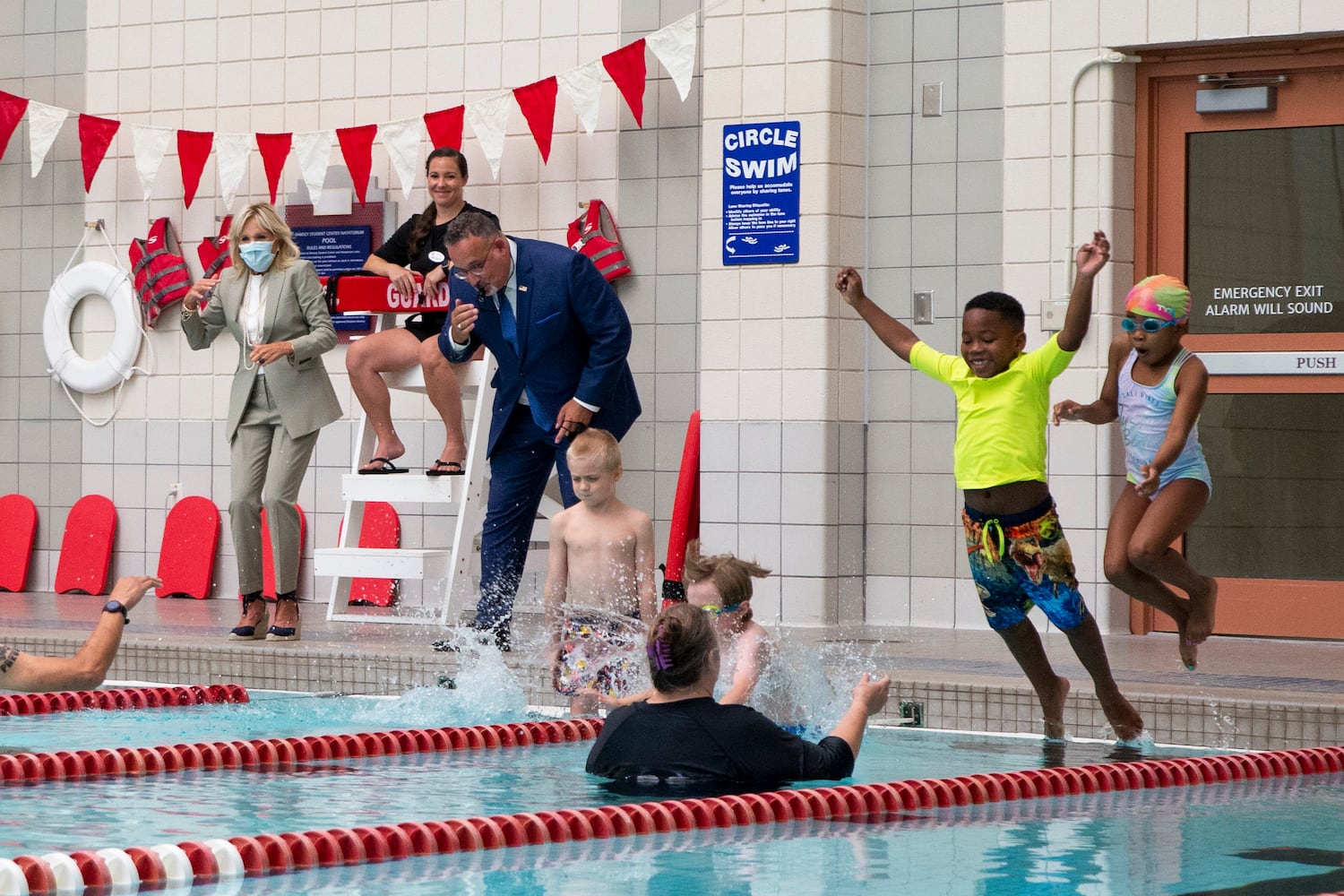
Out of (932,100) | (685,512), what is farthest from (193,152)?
(932,100)

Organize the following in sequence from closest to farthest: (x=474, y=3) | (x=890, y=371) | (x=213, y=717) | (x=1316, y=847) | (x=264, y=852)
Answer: (x=264, y=852)
(x=1316, y=847)
(x=213, y=717)
(x=890, y=371)
(x=474, y=3)

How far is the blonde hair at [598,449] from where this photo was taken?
6.41m

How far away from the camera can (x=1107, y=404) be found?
635 cm

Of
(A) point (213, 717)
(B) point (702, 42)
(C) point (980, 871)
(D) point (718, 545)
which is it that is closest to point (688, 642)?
(C) point (980, 871)

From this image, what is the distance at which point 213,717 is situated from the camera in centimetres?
702

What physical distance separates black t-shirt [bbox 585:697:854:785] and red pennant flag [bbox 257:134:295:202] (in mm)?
6489

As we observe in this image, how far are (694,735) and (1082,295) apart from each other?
183cm

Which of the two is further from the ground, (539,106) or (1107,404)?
(539,106)

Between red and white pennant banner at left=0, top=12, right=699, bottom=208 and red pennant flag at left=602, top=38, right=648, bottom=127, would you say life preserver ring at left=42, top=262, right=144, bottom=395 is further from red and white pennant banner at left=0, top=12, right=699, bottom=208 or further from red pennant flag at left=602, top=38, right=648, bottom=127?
red pennant flag at left=602, top=38, right=648, bottom=127

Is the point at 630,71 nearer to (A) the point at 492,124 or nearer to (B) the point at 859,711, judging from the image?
(A) the point at 492,124

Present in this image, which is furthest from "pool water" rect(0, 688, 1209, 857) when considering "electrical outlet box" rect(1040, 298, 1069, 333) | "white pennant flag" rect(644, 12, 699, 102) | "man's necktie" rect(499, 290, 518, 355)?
"white pennant flag" rect(644, 12, 699, 102)

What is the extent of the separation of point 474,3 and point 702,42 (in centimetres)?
153

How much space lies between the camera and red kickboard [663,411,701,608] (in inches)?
366

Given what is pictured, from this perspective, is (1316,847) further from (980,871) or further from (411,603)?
Result: (411,603)
